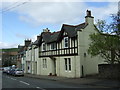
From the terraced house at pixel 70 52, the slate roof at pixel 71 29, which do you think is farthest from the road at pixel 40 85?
the slate roof at pixel 71 29

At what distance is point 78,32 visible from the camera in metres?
28.0

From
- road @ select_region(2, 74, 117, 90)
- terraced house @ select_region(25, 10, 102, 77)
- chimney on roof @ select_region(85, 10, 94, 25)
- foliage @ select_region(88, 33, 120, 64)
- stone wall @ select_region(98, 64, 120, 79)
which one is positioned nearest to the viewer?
road @ select_region(2, 74, 117, 90)

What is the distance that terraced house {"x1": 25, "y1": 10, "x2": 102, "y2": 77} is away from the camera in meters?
28.1

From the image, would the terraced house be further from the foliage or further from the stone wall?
the stone wall

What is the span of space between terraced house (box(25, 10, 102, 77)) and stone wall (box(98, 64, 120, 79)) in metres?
3.65

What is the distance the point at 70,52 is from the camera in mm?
29453

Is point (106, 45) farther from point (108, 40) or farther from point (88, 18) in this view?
point (88, 18)

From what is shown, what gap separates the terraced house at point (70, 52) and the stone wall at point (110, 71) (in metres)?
3.65

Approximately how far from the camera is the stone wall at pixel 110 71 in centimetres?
2294

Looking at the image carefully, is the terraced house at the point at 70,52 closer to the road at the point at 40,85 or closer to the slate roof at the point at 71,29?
the slate roof at the point at 71,29

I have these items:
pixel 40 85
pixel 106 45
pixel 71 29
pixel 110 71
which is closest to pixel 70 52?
pixel 71 29

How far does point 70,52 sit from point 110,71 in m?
7.43

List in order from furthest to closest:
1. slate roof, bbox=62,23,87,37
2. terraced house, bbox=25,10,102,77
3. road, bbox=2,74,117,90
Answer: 1. slate roof, bbox=62,23,87,37
2. terraced house, bbox=25,10,102,77
3. road, bbox=2,74,117,90

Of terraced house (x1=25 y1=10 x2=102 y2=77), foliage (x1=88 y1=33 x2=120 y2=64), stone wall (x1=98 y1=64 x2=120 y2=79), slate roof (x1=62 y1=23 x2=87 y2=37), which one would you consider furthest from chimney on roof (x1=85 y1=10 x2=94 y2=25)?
foliage (x1=88 y1=33 x2=120 y2=64)
